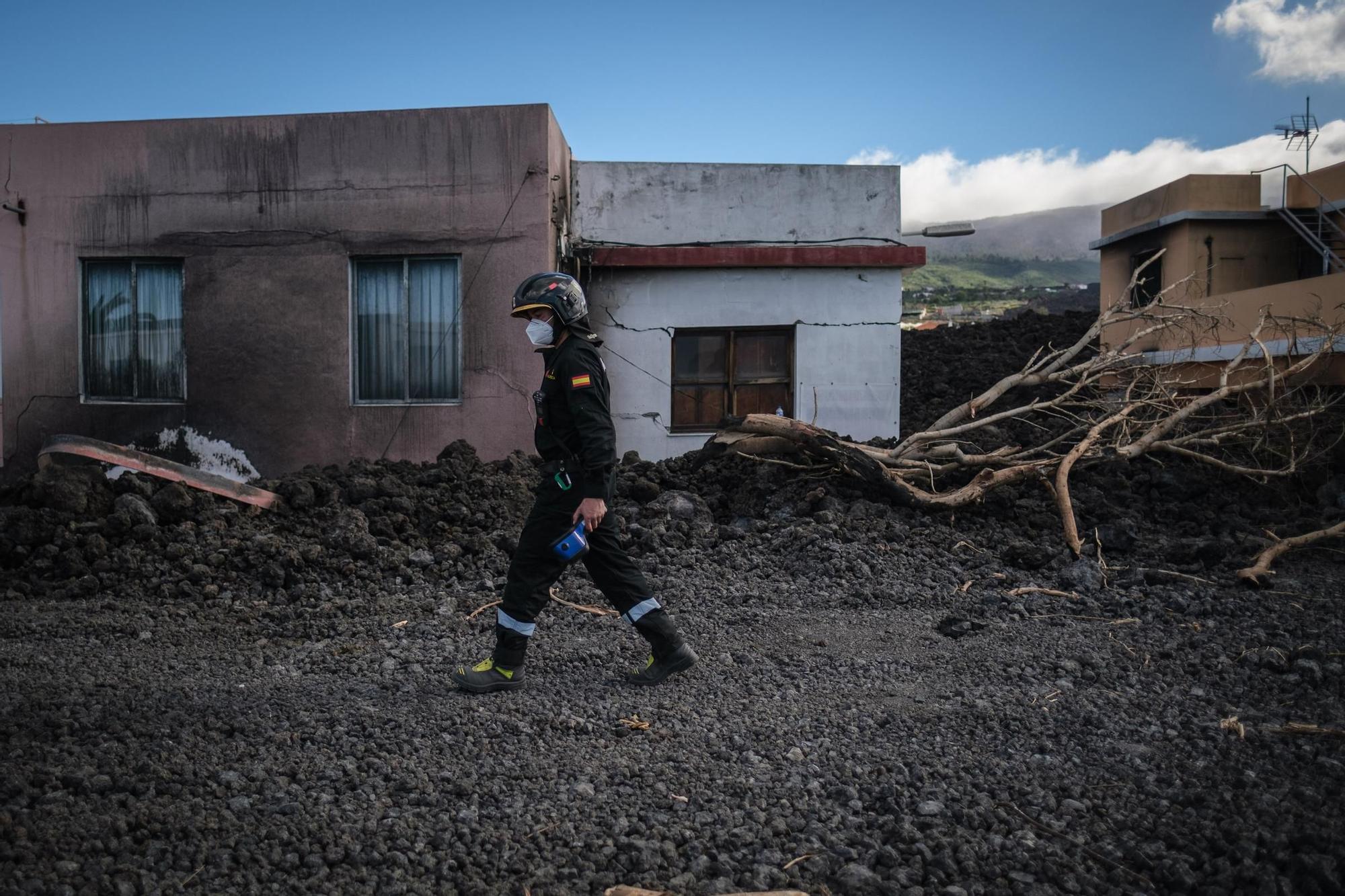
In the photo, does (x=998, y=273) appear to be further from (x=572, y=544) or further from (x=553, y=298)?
(x=572, y=544)

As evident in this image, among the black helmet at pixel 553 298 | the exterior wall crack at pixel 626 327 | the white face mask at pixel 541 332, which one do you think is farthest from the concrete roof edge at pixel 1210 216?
the white face mask at pixel 541 332

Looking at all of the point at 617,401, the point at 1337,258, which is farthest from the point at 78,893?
the point at 1337,258

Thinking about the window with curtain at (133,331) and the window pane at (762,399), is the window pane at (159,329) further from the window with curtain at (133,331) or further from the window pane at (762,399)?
the window pane at (762,399)

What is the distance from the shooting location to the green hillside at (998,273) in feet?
242

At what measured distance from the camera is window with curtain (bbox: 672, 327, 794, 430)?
11180mm

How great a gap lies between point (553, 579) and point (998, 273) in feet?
328

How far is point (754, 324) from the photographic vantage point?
11.1 meters

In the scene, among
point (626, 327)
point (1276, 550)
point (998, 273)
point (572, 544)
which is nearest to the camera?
point (572, 544)

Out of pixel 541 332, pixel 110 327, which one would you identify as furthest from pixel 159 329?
pixel 541 332

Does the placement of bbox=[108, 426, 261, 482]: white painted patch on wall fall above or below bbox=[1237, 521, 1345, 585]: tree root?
above

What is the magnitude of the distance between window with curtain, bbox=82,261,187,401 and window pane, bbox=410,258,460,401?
2.62 m

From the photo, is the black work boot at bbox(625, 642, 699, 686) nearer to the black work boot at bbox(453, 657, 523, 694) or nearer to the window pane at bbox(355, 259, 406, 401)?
the black work boot at bbox(453, 657, 523, 694)

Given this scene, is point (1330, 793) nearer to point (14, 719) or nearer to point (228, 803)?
point (228, 803)

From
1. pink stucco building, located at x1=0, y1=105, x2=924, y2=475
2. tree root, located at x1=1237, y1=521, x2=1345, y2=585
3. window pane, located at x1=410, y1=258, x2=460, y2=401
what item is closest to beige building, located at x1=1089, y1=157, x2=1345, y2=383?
pink stucco building, located at x1=0, y1=105, x2=924, y2=475
